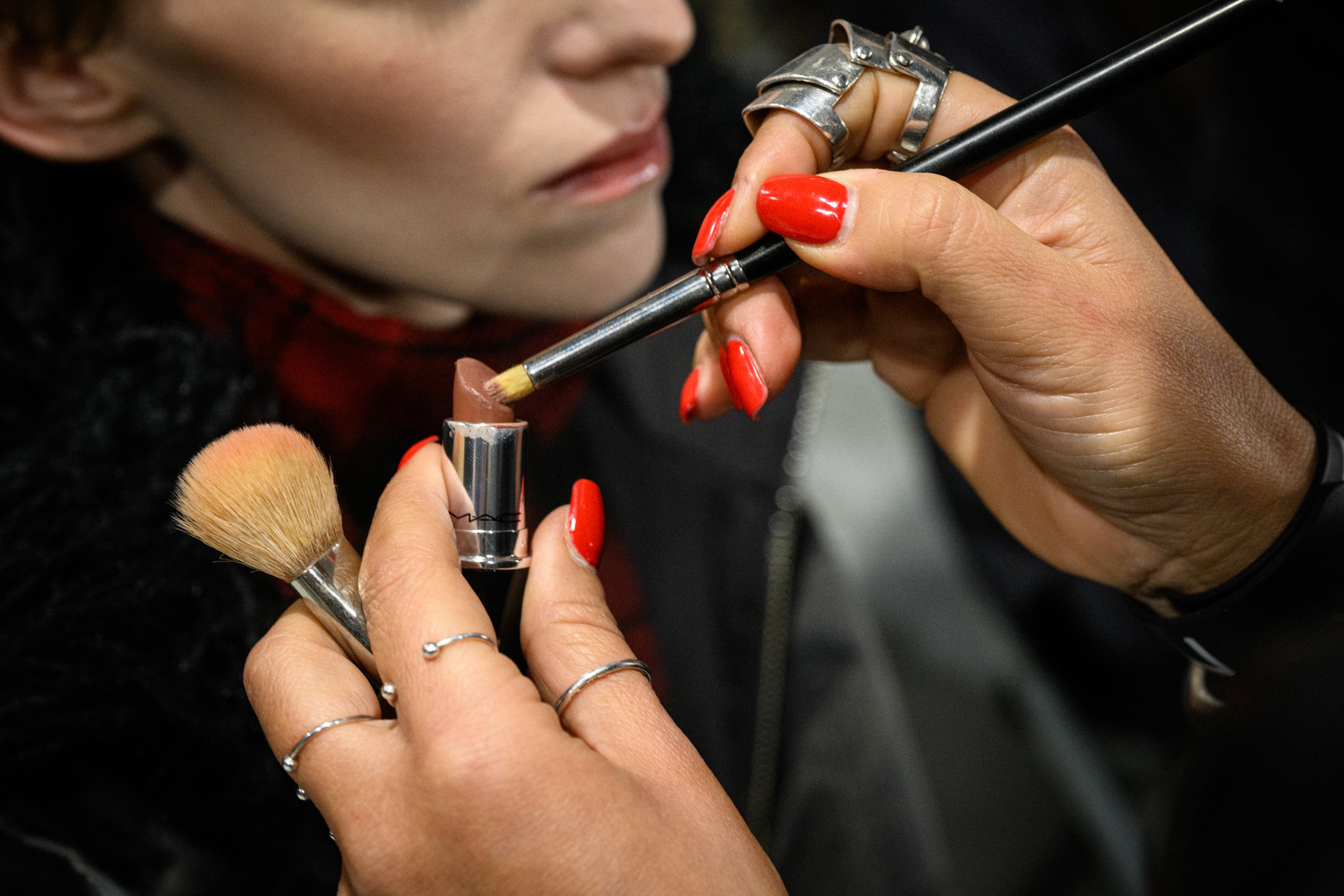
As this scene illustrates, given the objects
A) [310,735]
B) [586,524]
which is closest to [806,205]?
[586,524]

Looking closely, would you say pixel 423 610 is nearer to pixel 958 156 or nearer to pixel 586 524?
pixel 586 524

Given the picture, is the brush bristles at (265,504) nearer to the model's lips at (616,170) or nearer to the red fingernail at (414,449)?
the red fingernail at (414,449)

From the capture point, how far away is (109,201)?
434 millimetres

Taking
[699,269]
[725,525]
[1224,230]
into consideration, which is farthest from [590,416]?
A: [1224,230]

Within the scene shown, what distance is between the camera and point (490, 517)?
327 millimetres

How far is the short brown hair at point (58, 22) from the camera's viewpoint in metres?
0.36

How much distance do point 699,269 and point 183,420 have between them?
0.27 m

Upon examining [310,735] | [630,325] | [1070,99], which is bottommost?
[310,735]

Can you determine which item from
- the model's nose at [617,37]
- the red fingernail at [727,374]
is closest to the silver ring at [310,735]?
the red fingernail at [727,374]

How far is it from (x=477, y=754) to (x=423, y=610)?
0.05 meters

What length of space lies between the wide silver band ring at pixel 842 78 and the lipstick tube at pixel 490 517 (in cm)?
18

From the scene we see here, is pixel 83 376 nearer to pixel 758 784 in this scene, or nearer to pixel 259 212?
pixel 259 212

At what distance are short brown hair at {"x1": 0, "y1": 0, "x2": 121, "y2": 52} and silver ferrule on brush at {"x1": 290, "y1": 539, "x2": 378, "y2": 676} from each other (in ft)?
0.88

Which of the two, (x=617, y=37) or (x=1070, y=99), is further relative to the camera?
(x=617, y=37)
